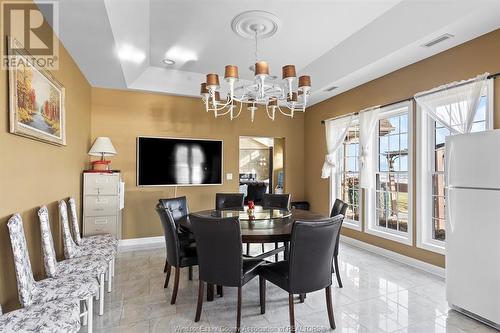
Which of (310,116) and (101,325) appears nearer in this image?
(101,325)

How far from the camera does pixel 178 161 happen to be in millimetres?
5309

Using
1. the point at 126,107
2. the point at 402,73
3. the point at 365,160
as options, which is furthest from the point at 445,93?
the point at 126,107

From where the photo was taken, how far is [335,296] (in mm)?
2938

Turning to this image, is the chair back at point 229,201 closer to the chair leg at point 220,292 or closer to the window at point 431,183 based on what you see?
the chair leg at point 220,292

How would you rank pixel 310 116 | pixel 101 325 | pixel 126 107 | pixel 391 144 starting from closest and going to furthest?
pixel 101 325 → pixel 391 144 → pixel 126 107 → pixel 310 116

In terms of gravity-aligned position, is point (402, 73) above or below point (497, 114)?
above

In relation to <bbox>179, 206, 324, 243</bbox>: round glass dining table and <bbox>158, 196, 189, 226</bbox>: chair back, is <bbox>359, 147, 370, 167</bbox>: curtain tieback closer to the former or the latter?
<bbox>179, 206, 324, 243</bbox>: round glass dining table

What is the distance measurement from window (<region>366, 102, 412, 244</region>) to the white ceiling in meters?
0.75

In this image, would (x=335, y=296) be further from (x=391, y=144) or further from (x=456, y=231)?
(x=391, y=144)

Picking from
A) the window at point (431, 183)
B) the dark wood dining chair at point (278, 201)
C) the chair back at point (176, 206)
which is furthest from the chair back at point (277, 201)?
the window at point (431, 183)

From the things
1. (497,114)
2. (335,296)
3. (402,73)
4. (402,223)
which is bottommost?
(335,296)

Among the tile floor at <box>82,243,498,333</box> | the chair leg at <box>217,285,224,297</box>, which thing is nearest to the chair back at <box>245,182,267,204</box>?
the tile floor at <box>82,243,498,333</box>

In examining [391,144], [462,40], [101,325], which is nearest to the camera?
[101,325]

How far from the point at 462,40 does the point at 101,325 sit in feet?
15.4
